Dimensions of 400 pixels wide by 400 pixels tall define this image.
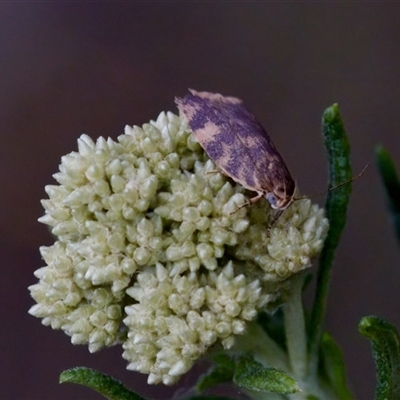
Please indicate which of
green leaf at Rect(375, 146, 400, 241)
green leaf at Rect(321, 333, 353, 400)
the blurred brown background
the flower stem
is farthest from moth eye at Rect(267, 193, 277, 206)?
the blurred brown background

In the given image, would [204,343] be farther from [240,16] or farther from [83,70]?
[240,16]

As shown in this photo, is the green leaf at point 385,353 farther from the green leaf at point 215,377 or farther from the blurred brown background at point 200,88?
the blurred brown background at point 200,88

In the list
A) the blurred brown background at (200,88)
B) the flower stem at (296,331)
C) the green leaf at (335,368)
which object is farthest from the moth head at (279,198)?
the blurred brown background at (200,88)

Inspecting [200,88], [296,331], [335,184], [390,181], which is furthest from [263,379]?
[200,88]

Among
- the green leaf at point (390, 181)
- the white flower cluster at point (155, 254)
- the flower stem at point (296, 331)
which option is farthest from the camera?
the green leaf at point (390, 181)

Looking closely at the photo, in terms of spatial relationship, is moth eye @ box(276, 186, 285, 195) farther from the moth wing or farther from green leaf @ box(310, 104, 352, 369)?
green leaf @ box(310, 104, 352, 369)
